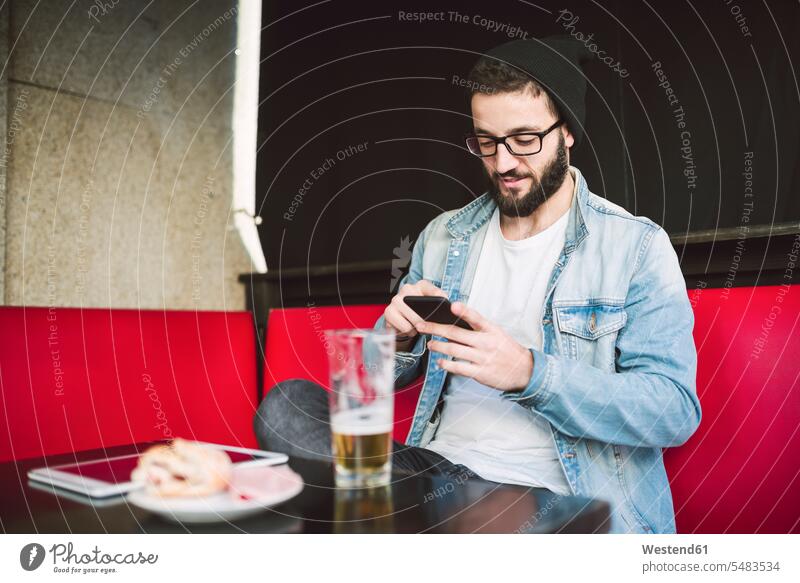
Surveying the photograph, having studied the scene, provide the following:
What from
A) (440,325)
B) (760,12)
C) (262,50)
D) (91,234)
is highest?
(262,50)

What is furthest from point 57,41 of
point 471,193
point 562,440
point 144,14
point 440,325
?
point 562,440

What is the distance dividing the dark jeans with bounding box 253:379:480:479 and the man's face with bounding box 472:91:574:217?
1.34ft

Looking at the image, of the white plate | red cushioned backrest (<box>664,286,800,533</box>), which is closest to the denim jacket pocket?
red cushioned backrest (<box>664,286,800,533</box>)

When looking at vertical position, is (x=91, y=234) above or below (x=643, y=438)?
above

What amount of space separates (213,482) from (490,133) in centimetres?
66

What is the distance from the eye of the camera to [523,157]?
0.95 metres

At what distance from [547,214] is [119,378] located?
720 mm

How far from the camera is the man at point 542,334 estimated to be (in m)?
0.73

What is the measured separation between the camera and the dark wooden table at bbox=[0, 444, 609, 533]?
0.47 meters

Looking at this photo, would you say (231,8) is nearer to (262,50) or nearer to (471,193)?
(262,50)

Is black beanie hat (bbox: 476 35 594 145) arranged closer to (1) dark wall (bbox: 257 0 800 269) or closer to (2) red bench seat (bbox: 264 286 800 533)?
(1) dark wall (bbox: 257 0 800 269)

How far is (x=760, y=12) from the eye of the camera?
33.8 inches
